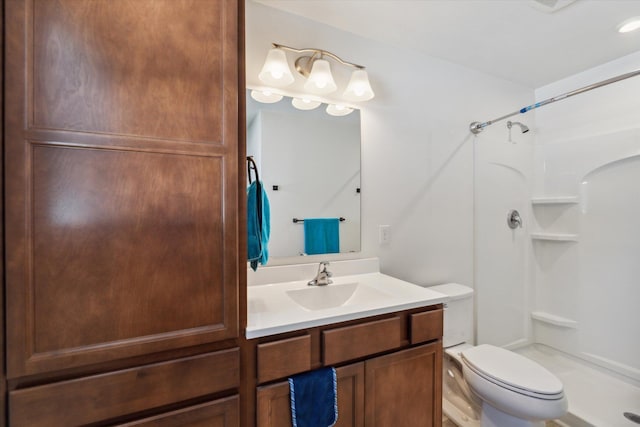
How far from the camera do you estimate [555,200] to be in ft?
7.63

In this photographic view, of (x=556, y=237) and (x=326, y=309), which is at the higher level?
(x=556, y=237)

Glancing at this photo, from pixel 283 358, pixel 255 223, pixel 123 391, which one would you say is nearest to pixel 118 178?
pixel 255 223

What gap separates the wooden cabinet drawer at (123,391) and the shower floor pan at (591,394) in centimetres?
208

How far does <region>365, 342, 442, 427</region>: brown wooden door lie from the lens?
1.15 m

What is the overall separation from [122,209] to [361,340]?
94 cm

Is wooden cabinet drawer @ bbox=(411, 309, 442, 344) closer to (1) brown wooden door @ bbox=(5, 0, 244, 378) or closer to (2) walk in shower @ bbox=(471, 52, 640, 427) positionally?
(1) brown wooden door @ bbox=(5, 0, 244, 378)

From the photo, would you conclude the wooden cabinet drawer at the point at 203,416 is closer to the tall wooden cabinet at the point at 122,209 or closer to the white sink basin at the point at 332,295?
the tall wooden cabinet at the point at 122,209

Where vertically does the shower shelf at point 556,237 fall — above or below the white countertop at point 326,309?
above

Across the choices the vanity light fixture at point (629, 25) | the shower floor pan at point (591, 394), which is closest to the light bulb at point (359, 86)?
the vanity light fixture at point (629, 25)

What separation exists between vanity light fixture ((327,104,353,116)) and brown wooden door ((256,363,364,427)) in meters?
1.32

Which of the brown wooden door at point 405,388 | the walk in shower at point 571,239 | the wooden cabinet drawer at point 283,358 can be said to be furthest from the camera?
the walk in shower at point 571,239

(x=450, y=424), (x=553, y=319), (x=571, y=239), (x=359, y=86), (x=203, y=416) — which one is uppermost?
(x=359, y=86)

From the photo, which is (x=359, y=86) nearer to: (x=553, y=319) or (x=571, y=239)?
(x=571, y=239)

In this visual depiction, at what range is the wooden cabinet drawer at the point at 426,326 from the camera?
1.23 metres
